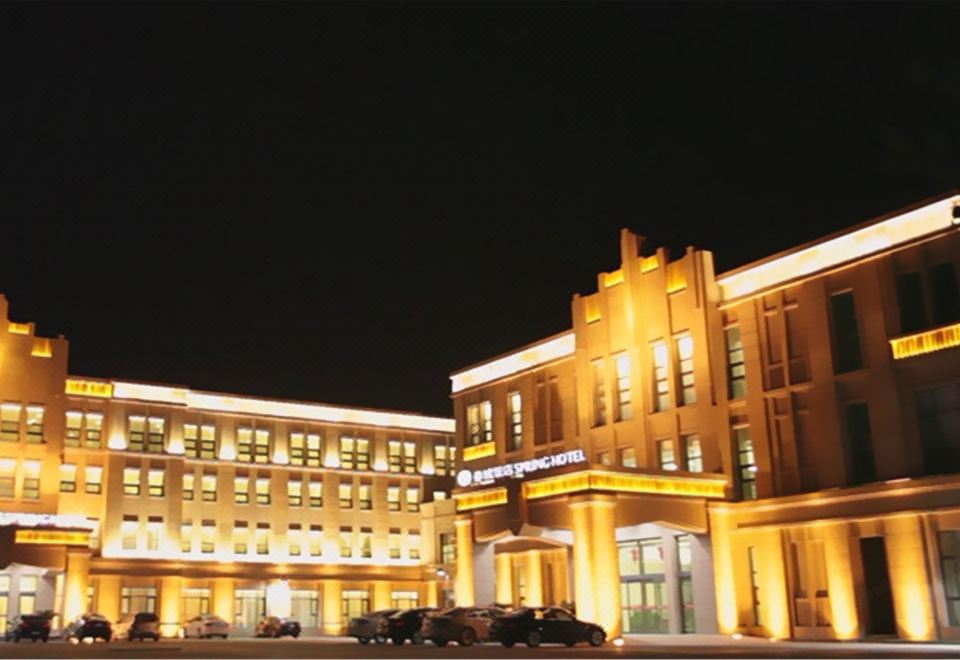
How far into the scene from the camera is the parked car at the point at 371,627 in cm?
4453

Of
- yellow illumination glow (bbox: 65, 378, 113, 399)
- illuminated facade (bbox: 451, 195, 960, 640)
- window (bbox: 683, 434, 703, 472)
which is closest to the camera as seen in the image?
illuminated facade (bbox: 451, 195, 960, 640)

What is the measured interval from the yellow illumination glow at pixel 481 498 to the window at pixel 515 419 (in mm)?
9845

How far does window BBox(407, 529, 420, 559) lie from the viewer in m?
83.2

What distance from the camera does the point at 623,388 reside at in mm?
49562

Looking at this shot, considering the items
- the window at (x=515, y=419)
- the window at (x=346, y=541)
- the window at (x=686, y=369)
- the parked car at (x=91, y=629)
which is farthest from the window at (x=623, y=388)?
the window at (x=346, y=541)

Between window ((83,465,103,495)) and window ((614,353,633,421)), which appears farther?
window ((83,465,103,495))

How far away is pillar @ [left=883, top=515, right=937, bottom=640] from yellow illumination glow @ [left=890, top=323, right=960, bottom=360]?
5.65m

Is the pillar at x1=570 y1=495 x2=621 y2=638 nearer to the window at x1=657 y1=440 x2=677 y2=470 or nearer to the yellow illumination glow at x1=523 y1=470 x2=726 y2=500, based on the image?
the yellow illumination glow at x1=523 y1=470 x2=726 y2=500

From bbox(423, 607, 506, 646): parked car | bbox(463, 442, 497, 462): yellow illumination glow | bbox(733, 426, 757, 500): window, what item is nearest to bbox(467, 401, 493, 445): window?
bbox(463, 442, 497, 462): yellow illumination glow

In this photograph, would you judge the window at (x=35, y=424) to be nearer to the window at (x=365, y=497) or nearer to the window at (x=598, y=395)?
the window at (x=365, y=497)

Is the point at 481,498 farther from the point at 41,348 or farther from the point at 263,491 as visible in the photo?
the point at 263,491

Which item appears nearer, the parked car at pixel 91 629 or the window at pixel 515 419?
the parked car at pixel 91 629

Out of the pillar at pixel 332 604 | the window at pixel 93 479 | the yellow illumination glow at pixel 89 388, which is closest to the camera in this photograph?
the window at pixel 93 479

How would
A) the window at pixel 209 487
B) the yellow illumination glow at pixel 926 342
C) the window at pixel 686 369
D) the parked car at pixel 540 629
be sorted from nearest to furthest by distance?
the parked car at pixel 540 629 < the yellow illumination glow at pixel 926 342 < the window at pixel 686 369 < the window at pixel 209 487
